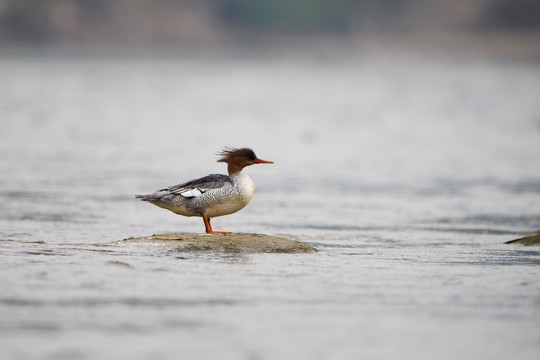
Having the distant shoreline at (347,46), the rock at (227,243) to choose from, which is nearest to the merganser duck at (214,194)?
the rock at (227,243)

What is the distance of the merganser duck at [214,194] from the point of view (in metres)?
10.3

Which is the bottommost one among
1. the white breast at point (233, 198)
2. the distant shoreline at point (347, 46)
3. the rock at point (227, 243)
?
the rock at point (227, 243)

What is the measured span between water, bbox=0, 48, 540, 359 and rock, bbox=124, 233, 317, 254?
185mm

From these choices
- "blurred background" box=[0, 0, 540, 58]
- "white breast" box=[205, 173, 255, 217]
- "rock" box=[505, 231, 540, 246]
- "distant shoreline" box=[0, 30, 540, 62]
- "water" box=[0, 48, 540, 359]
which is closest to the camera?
"water" box=[0, 48, 540, 359]

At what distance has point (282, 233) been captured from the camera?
12867 millimetres

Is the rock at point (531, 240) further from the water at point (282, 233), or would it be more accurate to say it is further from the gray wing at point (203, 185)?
the gray wing at point (203, 185)

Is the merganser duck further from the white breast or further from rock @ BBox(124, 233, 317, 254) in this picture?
rock @ BBox(124, 233, 317, 254)

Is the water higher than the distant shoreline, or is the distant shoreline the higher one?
the distant shoreline

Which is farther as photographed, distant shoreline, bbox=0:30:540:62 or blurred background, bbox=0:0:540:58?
blurred background, bbox=0:0:540:58

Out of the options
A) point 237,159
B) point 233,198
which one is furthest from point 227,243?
point 237,159

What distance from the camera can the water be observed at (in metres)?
7.04

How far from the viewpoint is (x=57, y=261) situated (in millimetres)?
9133

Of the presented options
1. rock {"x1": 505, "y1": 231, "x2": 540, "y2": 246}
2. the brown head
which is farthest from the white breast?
rock {"x1": 505, "y1": 231, "x2": 540, "y2": 246}

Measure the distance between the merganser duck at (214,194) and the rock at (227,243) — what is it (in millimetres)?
231
